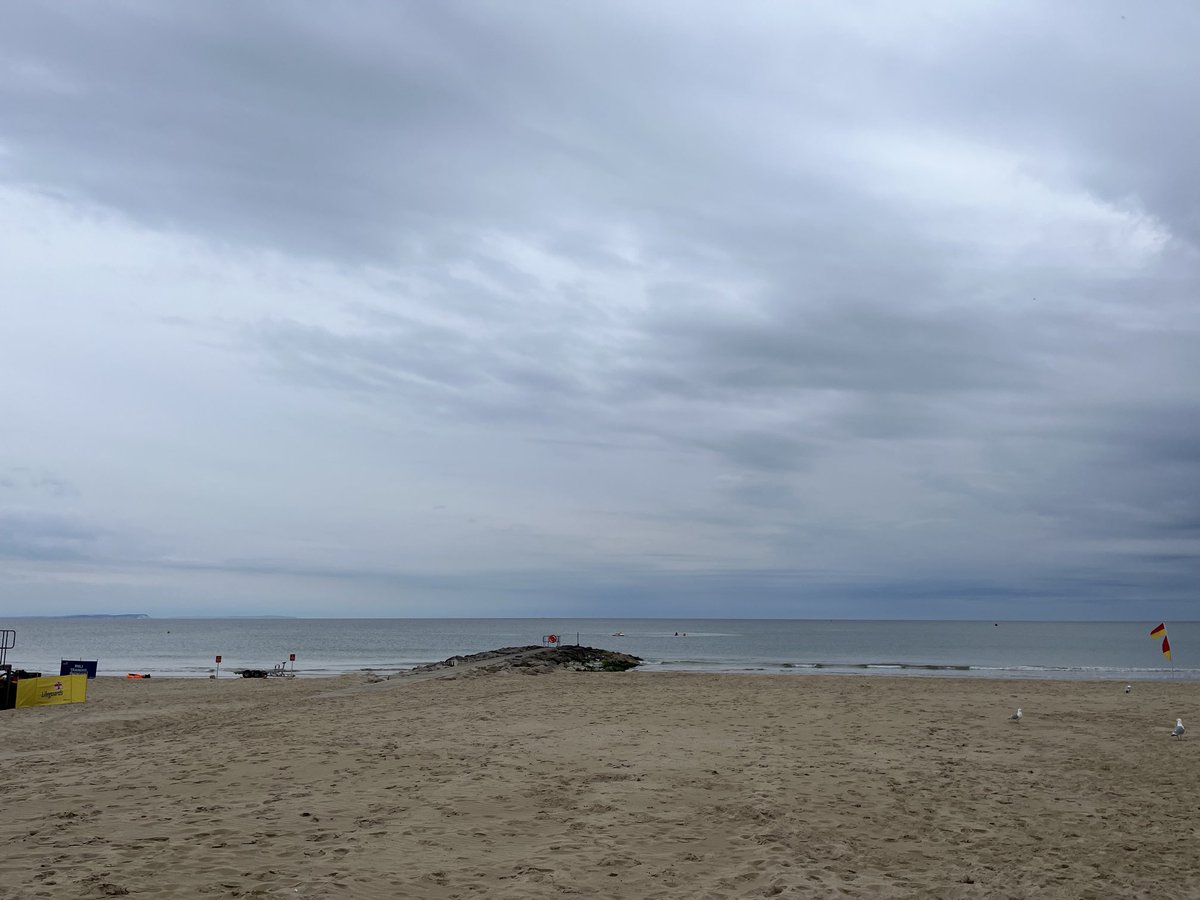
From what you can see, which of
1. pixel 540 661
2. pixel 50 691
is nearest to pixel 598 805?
pixel 50 691

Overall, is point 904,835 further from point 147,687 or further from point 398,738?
point 147,687

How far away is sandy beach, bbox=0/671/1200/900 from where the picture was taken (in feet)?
23.1

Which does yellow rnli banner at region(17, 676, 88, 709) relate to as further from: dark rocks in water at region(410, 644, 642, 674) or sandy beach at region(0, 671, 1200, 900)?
dark rocks in water at region(410, 644, 642, 674)

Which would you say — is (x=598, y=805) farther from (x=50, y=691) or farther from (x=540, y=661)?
(x=540, y=661)

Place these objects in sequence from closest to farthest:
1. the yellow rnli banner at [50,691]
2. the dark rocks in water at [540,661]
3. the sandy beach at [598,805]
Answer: the sandy beach at [598,805] → the yellow rnli banner at [50,691] → the dark rocks in water at [540,661]

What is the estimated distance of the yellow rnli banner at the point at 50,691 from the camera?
72.0 ft

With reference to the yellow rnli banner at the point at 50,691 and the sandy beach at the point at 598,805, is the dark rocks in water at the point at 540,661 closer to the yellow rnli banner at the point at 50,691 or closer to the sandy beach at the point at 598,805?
the yellow rnli banner at the point at 50,691

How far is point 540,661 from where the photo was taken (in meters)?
39.1

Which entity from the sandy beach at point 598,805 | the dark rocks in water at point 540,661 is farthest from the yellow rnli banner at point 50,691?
the dark rocks in water at point 540,661

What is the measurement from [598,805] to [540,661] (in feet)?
98.8

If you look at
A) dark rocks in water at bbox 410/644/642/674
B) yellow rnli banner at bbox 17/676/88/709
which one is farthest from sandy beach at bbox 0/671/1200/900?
dark rocks in water at bbox 410/644/642/674

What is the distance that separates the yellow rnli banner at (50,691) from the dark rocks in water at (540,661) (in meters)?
14.3

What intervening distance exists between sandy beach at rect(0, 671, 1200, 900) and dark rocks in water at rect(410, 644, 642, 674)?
18.2 m

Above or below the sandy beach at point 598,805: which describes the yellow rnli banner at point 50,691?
below
